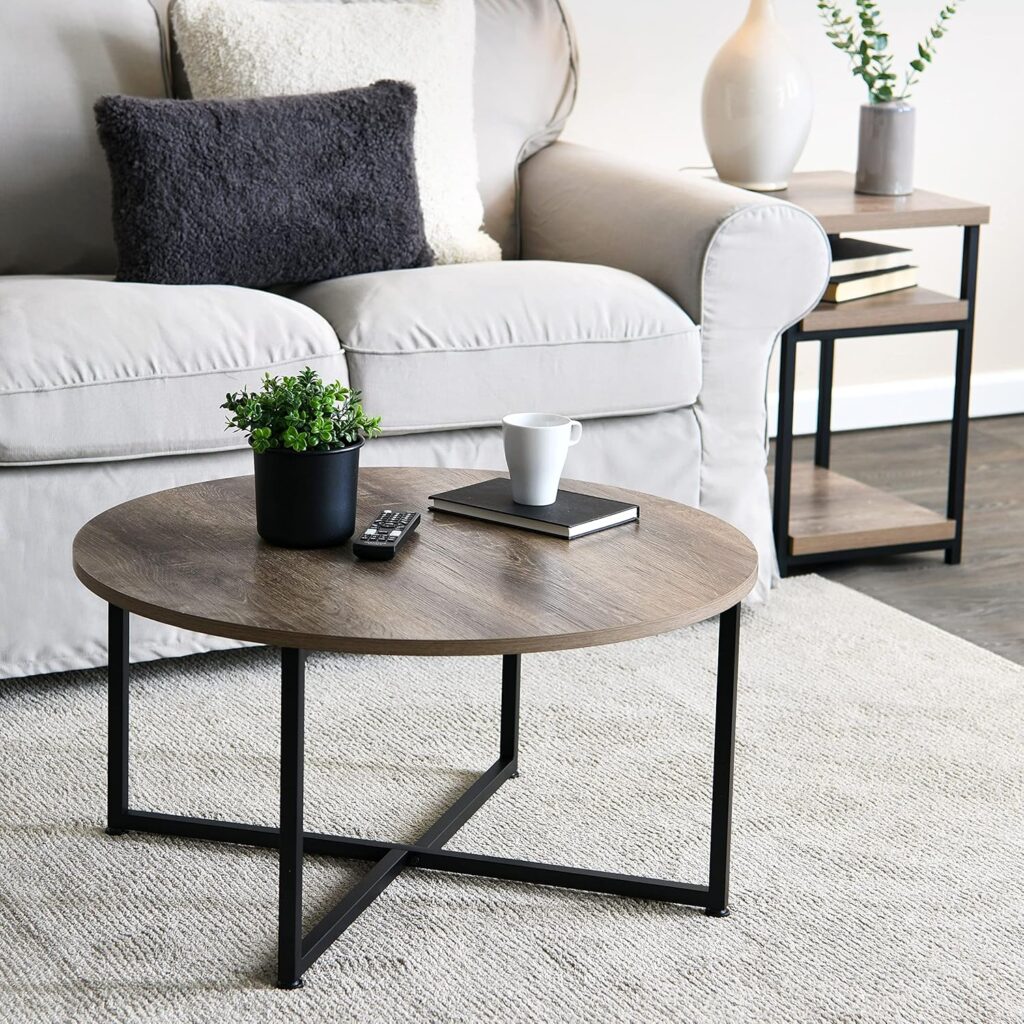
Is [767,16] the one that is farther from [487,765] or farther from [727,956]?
[727,956]

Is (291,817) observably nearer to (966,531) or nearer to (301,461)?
(301,461)

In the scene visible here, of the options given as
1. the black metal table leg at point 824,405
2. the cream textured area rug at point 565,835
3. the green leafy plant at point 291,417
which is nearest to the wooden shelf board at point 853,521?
the black metal table leg at point 824,405

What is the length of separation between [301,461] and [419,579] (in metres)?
0.16

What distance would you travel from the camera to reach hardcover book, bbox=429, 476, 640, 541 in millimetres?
1453

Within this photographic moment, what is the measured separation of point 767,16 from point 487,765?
1572 millimetres

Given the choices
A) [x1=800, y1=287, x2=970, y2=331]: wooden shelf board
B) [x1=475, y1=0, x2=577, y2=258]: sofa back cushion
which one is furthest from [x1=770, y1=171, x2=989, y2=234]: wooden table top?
[x1=475, y1=0, x2=577, y2=258]: sofa back cushion

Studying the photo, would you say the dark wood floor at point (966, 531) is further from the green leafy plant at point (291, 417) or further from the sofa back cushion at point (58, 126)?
the sofa back cushion at point (58, 126)

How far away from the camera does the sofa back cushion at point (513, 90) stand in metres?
2.73

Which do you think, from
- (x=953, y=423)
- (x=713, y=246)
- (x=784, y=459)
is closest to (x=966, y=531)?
(x=953, y=423)

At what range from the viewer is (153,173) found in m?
2.16

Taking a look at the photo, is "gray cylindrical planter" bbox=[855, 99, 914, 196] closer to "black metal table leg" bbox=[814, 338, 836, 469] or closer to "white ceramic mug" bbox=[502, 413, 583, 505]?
"black metal table leg" bbox=[814, 338, 836, 469]

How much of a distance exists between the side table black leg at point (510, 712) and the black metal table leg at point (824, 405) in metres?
1.38

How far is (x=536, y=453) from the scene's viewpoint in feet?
4.83

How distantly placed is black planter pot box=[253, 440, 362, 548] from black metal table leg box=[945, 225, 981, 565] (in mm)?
1508
